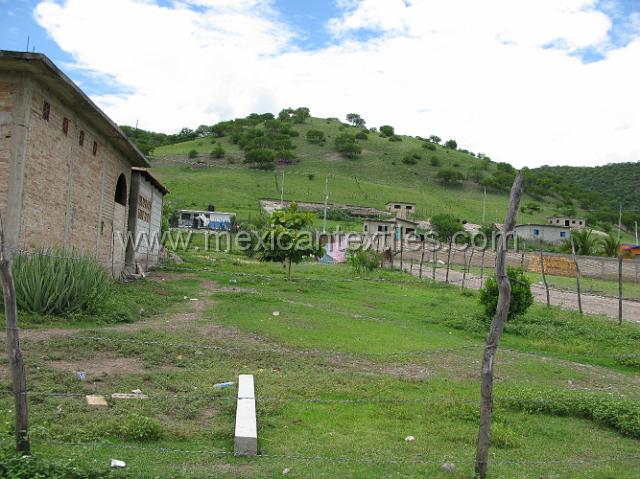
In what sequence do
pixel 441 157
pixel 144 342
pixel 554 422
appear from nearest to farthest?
pixel 554 422, pixel 144 342, pixel 441 157

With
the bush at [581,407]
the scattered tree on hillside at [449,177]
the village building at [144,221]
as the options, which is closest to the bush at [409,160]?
the scattered tree on hillside at [449,177]

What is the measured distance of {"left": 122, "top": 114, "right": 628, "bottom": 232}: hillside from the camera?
2569 inches

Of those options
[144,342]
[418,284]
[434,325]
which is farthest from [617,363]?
A: [418,284]

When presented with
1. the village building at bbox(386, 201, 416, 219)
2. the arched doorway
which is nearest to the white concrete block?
the arched doorway

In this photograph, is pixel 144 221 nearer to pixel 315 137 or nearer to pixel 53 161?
pixel 53 161

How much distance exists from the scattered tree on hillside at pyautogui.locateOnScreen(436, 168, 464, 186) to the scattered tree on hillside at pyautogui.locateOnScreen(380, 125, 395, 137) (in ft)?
99.1

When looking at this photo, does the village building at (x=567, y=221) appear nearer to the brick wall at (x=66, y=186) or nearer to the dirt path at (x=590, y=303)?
the dirt path at (x=590, y=303)

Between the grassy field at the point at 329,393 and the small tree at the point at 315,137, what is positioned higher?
the small tree at the point at 315,137

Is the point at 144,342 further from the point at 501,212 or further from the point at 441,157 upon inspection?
the point at 441,157

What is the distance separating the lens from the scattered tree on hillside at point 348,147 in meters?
89.6

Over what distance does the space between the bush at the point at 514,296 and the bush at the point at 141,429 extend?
34.9ft

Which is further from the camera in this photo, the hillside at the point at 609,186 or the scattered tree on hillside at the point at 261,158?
the hillside at the point at 609,186

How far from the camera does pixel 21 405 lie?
4.68 meters

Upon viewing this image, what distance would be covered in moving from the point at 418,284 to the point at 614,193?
76.0 meters
